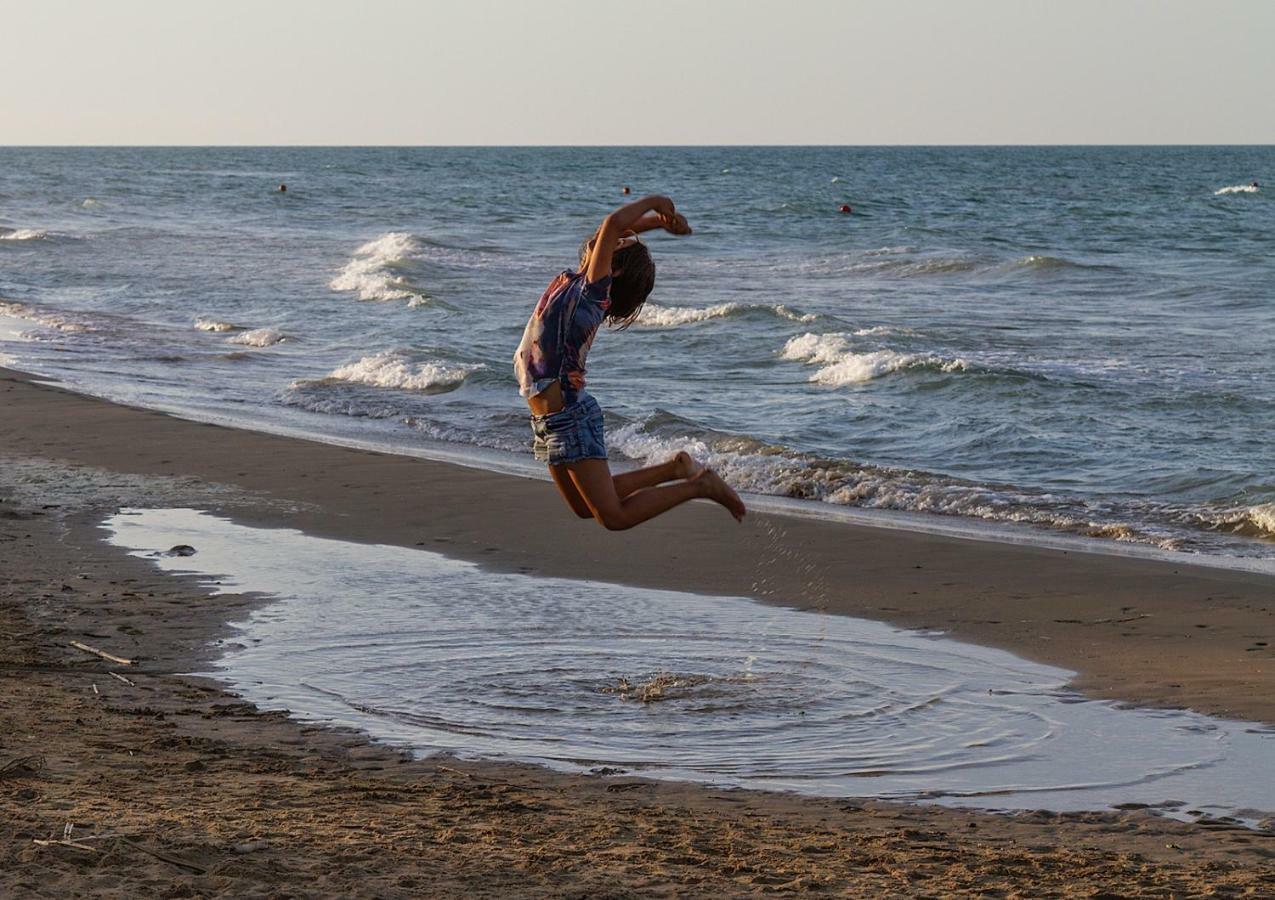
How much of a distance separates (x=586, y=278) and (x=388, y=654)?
88.7 inches

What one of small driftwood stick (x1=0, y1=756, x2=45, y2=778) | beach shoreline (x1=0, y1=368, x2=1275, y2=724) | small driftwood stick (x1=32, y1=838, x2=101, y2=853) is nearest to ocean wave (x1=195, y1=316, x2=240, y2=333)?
beach shoreline (x1=0, y1=368, x2=1275, y2=724)

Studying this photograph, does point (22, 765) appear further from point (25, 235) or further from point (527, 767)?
point (25, 235)

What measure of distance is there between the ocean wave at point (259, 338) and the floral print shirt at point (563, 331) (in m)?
17.6

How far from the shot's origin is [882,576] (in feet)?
31.3

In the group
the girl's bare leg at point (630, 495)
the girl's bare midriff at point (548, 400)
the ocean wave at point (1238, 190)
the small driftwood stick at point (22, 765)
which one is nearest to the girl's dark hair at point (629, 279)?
the girl's bare midriff at point (548, 400)

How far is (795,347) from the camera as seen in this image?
2122 centimetres

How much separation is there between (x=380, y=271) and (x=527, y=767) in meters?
28.9

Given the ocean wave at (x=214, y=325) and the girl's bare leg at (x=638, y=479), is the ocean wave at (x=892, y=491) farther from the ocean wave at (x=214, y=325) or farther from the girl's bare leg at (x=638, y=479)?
the ocean wave at (x=214, y=325)

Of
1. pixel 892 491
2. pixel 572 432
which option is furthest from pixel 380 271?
pixel 572 432

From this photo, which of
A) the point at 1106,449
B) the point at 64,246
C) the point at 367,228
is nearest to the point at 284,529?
the point at 1106,449

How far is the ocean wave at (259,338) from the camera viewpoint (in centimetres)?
2323

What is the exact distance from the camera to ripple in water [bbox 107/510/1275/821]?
19.0ft

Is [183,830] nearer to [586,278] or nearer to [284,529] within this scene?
[586,278]

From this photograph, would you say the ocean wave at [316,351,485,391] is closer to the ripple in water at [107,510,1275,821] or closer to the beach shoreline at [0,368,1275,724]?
the beach shoreline at [0,368,1275,724]
